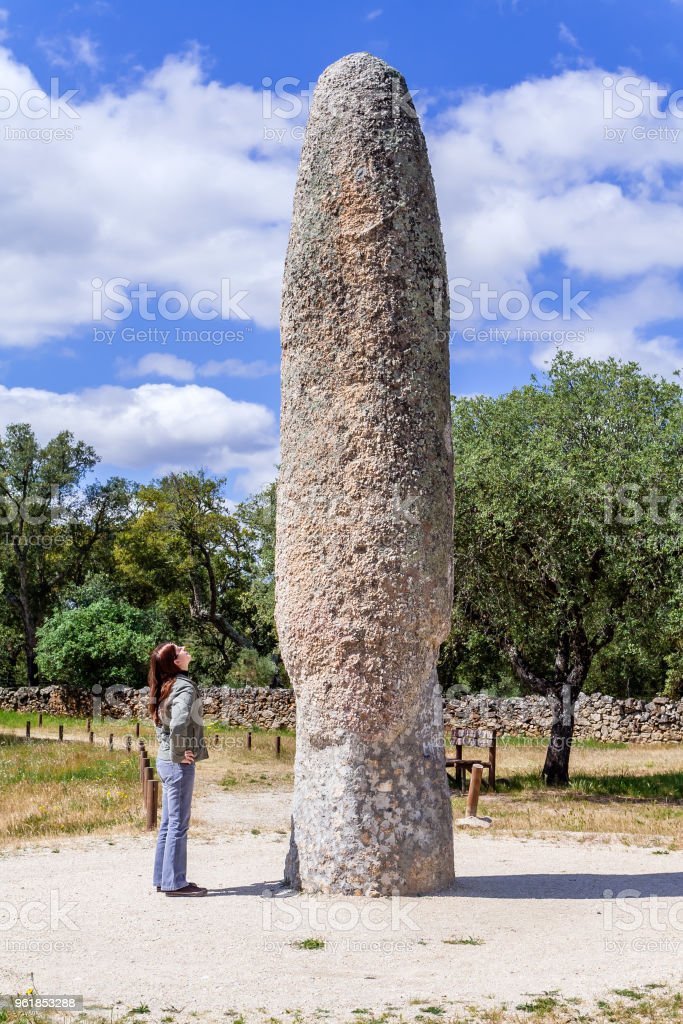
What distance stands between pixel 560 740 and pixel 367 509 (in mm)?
12272

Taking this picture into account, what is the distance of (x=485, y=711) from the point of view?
102 ft

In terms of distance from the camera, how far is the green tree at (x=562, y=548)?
1817 cm

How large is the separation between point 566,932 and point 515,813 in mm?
7689

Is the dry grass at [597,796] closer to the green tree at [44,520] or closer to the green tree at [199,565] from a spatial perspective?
the green tree at [199,565]

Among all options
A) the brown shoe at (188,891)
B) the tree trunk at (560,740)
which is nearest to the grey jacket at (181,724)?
the brown shoe at (188,891)

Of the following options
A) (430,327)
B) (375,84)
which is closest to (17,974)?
(430,327)

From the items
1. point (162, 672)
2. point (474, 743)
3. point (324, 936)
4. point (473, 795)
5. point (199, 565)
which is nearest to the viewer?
point (324, 936)

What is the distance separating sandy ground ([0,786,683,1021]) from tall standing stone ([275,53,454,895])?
0.62 m

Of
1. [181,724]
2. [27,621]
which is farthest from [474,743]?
[27,621]

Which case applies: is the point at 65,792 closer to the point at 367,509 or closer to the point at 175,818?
the point at 175,818

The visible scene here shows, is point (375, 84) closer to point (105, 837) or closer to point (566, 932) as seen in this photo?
point (566, 932)

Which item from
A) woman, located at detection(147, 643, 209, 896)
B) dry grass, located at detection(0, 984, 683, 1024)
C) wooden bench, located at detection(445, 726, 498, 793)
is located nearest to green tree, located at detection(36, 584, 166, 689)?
wooden bench, located at detection(445, 726, 498, 793)

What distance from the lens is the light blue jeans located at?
328 inches

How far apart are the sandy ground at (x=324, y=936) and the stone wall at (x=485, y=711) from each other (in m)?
19.7
